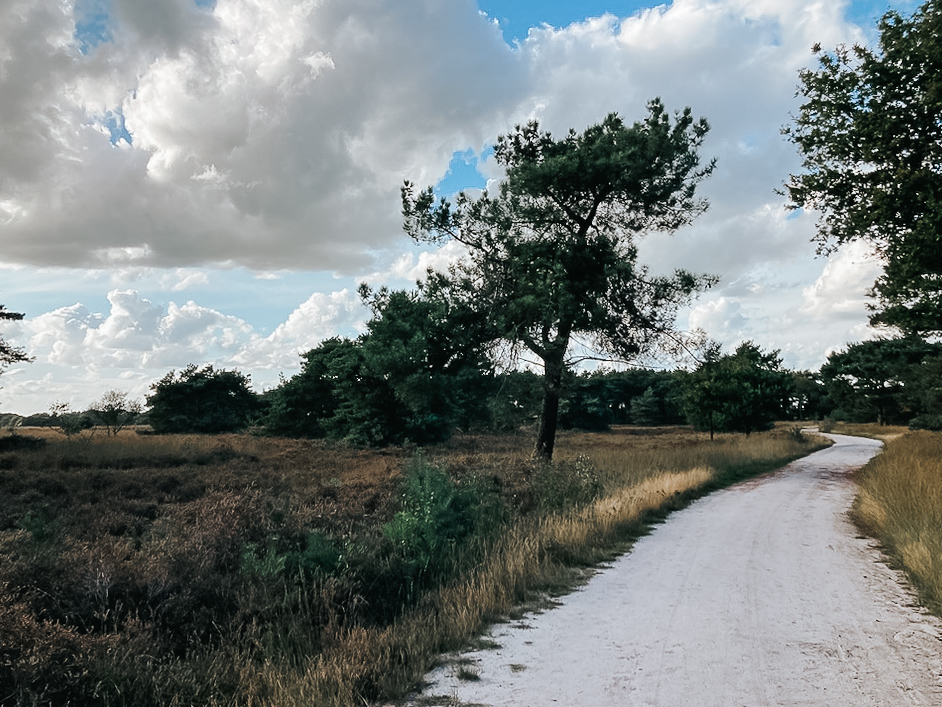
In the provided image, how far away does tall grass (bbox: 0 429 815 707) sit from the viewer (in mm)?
4840

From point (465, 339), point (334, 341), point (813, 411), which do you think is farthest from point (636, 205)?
point (813, 411)

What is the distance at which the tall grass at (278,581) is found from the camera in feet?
15.9

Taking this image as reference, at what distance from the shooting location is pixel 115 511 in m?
13.3

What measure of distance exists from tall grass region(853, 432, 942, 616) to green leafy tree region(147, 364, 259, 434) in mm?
48170

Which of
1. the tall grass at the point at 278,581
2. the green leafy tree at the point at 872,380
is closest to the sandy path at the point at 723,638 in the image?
the tall grass at the point at 278,581

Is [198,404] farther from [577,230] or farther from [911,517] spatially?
[911,517]

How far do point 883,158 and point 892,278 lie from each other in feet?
10.5

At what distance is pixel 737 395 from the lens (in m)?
36.6

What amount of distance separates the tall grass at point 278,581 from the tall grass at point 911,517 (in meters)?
3.94

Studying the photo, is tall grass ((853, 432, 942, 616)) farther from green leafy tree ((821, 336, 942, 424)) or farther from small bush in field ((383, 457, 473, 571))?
green leafy tree ((821, 336, 942, 424))

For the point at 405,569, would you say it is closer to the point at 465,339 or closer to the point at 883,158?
the point at 465,339

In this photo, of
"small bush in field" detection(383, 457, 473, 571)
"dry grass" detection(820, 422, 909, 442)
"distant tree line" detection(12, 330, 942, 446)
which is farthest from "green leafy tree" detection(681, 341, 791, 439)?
"dry grass" detection(820, 422, 909, 442)

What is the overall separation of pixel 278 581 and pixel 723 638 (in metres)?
4.61

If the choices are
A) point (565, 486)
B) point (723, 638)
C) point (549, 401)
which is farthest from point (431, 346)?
point (723, 638)
